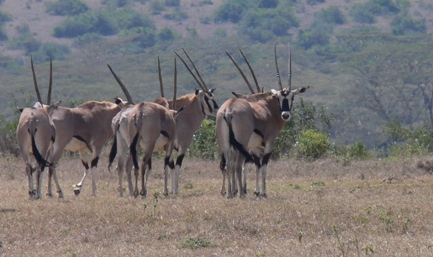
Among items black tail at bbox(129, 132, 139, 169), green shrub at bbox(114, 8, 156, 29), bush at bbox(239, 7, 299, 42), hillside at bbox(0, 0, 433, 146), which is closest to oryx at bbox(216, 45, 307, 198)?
black tail at bbox(129, 132, 139, 169)

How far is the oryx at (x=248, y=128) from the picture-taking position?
15.5 meters

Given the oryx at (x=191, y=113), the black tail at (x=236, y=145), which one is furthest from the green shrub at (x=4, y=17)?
the black tail at (x=236, y=145)

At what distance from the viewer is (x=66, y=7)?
376 feet

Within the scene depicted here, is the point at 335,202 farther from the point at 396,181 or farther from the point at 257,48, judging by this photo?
the point at 257,48

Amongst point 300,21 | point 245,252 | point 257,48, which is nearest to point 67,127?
point 245,252

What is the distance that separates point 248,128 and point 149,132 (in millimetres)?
1630

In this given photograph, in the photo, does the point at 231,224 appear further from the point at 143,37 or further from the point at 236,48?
the point at 143,37

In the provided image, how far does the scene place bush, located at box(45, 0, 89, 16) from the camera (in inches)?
4518

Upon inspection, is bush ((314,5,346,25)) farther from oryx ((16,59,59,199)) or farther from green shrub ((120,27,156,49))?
oryx ((16,59,59,199))

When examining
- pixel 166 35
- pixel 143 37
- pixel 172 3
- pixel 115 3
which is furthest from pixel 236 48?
pixel 115 3

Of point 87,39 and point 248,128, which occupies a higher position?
point 248,128

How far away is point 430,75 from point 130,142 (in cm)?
4975

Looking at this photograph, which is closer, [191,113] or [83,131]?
[83,131]

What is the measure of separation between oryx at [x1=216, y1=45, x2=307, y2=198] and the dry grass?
26.7 inches
